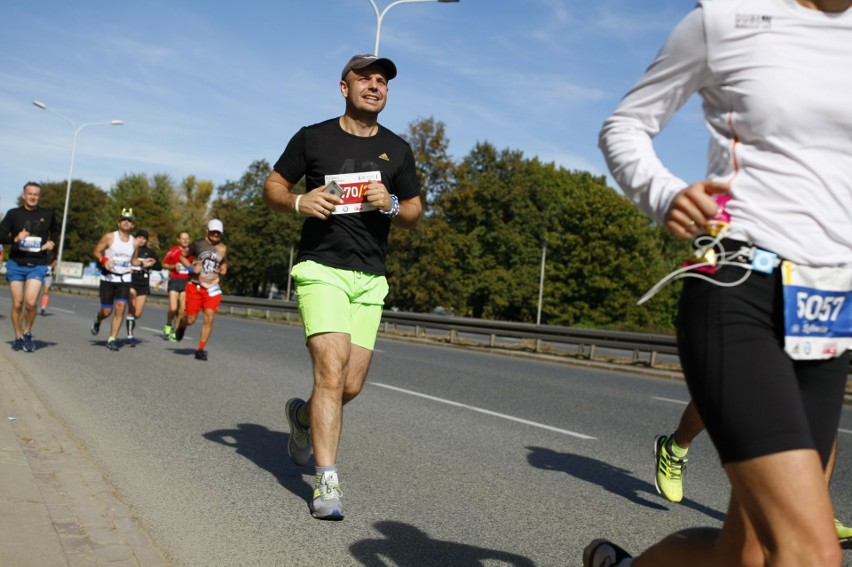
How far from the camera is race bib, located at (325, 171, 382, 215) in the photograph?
5.16m

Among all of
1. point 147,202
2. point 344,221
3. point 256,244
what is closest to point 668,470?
point 344,221

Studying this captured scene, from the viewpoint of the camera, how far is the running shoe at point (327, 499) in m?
4.73

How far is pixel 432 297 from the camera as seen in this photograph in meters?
62.1

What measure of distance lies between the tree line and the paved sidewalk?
4880cm

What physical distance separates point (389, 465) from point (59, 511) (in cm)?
244

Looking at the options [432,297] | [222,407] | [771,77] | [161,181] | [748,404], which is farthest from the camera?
[161,181]

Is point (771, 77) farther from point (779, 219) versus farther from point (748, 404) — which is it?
point (748, 404)

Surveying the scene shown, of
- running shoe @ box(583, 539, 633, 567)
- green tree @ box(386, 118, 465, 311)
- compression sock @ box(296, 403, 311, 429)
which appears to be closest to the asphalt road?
compression sock @ box(296, 403, 311, 429)

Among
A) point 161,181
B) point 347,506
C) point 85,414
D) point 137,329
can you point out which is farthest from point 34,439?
point 161,181

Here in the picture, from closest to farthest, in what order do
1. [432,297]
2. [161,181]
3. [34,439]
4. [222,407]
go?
[34,439] < [222,407] < [432,297] < [161,181]

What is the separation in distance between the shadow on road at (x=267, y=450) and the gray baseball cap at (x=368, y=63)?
2375 mm

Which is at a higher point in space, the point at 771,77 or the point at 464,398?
the point at 771,77

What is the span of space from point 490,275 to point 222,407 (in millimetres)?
58048

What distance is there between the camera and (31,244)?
12.1 meters
